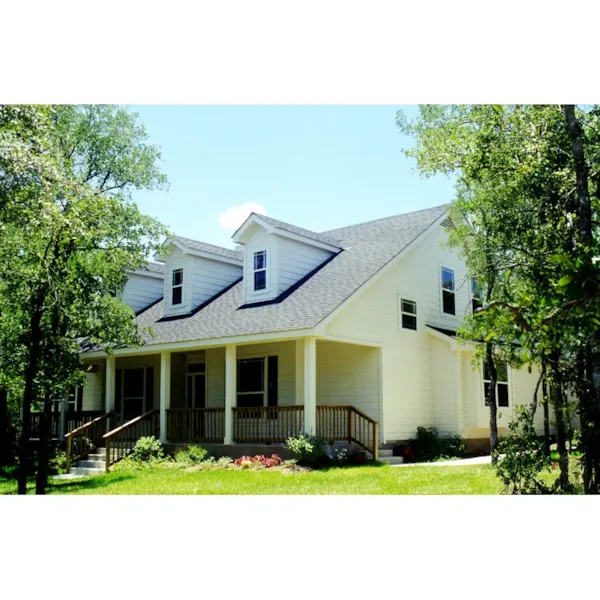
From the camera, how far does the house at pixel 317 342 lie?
1587 centimetres

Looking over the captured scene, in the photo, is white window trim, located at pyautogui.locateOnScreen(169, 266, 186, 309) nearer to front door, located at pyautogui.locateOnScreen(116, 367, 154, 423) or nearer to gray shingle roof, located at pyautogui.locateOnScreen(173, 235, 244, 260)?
gray shingle roof, located at pyautogui.locateOnScreen(173, 235, 244, 260)

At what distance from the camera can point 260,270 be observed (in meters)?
17.9

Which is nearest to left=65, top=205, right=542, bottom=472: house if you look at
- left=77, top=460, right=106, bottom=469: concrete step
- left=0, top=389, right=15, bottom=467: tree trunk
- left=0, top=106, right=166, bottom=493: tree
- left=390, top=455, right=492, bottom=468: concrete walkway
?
left=77, top=460, right=106, bottom=469: concrete step

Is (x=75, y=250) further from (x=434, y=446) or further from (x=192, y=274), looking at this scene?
(x=434, y=446)

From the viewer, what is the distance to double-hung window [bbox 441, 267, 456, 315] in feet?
63.2

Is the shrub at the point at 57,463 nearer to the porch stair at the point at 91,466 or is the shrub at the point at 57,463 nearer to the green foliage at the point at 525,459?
the porch stair at the point at 91,466

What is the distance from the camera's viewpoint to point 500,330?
322 inches

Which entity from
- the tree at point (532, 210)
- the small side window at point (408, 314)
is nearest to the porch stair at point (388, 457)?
the small side window at point (408, 314)

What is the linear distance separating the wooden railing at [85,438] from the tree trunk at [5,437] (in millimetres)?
2253

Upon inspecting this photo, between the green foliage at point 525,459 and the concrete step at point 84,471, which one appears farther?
the concrete step at point 84,471

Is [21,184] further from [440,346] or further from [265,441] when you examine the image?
[440,346]

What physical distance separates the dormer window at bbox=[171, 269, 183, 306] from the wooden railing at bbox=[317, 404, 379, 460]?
19.8ft
